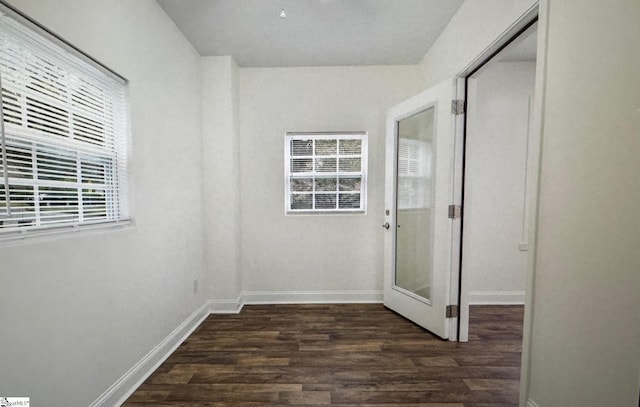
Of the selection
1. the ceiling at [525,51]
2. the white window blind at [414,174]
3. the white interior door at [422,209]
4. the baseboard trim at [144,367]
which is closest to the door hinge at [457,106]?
the white interior door at [422,209]

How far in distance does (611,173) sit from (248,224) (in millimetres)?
2783

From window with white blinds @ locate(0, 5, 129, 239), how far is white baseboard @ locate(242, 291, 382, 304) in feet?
5.88

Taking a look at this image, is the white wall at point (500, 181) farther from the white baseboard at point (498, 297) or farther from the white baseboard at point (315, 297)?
the white baseboard at point (315, 297)

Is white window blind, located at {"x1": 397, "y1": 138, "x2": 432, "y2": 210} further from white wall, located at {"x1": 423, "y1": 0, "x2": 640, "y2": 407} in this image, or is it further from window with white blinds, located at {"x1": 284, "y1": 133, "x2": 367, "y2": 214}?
white wall, located at {"x1": 423, "y1": 0, "x2": 640, "y2": 407}

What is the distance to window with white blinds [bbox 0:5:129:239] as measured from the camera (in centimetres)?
100

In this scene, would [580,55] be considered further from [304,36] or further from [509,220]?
[509,220]

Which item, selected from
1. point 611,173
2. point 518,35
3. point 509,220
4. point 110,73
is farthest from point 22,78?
point 509,220

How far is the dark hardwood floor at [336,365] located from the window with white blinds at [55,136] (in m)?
1.24

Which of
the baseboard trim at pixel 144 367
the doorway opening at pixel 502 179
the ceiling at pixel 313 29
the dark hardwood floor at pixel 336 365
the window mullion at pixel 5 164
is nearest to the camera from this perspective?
the window mullion at pixel 5 164

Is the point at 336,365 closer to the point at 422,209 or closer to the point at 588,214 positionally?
the point at 422,209

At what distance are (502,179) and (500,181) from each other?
0.03 m

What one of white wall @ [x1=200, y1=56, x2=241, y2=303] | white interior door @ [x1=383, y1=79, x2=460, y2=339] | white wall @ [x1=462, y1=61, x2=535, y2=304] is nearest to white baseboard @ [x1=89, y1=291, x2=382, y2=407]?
white wall @ [x1=200, y1=56, x2=241, y2=303]

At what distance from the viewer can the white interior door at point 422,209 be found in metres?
2.07

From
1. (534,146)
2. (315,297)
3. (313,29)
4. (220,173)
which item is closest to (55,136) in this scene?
(220,173)
